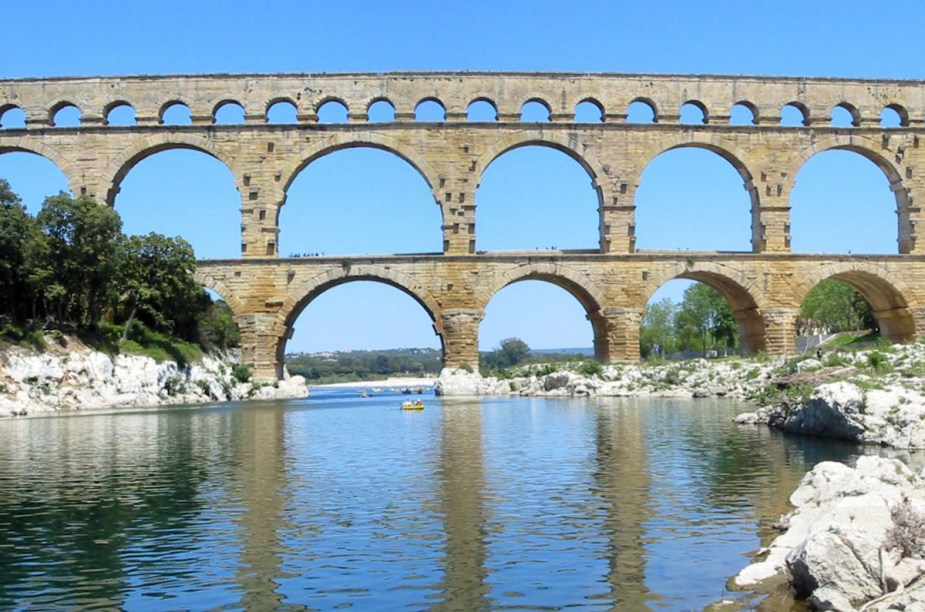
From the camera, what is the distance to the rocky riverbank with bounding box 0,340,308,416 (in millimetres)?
28000

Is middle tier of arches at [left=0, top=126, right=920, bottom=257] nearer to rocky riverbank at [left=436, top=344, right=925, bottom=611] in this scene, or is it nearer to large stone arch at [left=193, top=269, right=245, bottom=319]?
large stone arch at [left=193, top=269, right=245, bottom=319]

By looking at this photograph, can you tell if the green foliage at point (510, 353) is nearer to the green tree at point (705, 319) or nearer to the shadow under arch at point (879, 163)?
the green tree at point (705, 319)

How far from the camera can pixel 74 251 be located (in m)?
30.6

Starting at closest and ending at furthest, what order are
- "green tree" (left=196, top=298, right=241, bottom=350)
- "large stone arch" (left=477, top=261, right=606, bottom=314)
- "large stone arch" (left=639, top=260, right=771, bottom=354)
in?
"large stone arch" (left=477, top=261, right=606, bottom=314) < "large stone arch" (left=639, top=260, right=771, bottom=354) < "green tree" (left=196, top=298, right=241, bottom=350)

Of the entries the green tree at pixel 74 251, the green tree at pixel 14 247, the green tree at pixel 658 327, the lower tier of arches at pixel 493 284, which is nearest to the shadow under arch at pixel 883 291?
the lower tier of arches at pixel 493 284

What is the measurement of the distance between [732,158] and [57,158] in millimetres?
24954

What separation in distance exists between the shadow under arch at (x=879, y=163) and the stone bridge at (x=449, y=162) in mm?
1338

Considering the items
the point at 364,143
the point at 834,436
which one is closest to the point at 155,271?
the point at 364,143

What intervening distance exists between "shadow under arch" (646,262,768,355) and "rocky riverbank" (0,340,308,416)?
14704mm

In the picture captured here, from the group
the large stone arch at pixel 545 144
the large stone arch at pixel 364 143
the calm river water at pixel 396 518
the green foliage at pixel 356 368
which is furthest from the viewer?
the green foliage at pixel 356 368

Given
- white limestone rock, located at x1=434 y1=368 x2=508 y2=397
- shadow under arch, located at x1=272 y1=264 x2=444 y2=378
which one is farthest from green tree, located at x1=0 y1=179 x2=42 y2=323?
white limestone rock, located at x1=434 y1=368 x2=508 y2=397

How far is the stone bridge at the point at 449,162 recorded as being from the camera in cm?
3438

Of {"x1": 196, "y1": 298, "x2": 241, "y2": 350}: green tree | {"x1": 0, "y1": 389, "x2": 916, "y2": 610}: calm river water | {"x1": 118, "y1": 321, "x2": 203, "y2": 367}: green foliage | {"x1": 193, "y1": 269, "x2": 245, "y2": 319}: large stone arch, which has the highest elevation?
{"x1": 193, "y1": 269, "x2": 245, "y2": 319}: large stone arch

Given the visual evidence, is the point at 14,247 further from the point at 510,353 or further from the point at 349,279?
the point at 510,353
